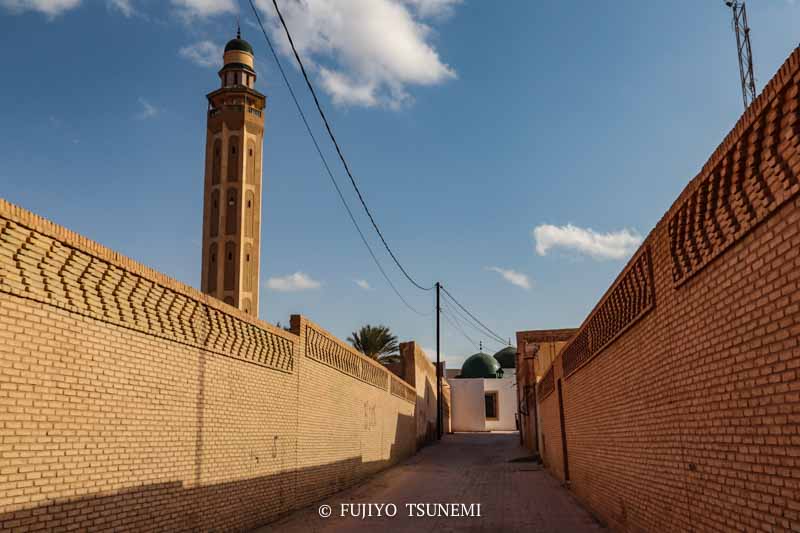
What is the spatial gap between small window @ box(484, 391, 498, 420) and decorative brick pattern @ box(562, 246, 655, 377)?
3755cm

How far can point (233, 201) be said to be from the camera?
123ft

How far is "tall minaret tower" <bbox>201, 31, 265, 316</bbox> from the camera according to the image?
36.9m

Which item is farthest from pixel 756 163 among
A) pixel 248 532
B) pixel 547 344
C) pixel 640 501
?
pixel 547 344

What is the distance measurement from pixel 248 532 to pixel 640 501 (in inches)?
232

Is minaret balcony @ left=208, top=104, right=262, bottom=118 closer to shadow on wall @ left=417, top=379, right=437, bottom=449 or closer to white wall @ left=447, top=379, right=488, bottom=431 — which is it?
shadow on wall @ left=417, top=379, right=437, bottom=449

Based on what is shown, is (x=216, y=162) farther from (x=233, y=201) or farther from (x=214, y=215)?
(x=214, y=215)

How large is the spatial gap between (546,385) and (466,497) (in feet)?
21.8

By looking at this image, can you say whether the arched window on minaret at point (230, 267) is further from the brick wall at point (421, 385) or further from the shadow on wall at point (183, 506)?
the shadow on wall at point (183, 506)

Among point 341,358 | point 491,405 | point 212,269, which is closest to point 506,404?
point 491,405

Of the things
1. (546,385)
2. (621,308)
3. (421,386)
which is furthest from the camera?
(421,386)

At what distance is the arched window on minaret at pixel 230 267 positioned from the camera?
36656 mm

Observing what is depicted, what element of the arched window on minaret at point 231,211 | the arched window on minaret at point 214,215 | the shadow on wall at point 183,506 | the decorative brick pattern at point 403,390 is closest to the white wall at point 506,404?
the decorative brick pattern at point 403,390

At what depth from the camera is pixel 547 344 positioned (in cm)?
2944

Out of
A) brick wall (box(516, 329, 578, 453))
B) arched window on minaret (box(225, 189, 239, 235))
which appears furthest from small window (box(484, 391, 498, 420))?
arched window on minaret (box(225, 189, 239, 235))
